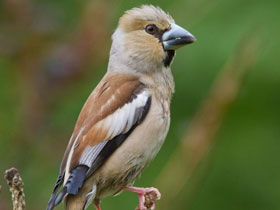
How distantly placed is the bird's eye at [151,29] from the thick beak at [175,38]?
0.30ft

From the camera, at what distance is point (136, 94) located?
686 cm

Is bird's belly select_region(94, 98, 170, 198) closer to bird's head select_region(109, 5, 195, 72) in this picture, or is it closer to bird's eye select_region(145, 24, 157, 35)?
bird's head select_region(109, 5, 195, 72)

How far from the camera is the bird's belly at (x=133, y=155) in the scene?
664 centimetres

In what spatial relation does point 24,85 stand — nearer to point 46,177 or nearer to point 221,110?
point 46,177

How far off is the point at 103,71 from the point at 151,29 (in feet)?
9.05

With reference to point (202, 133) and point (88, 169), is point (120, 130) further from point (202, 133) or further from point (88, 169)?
point (202, 133)

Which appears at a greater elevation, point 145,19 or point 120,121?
point 145,19

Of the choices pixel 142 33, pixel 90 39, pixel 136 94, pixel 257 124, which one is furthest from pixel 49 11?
pixel 257 124

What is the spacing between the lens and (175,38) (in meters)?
7.17

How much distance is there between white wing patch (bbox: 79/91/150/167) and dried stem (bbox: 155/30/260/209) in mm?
412

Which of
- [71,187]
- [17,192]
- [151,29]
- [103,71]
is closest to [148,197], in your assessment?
[71,187]

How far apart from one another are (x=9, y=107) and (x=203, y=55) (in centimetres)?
182

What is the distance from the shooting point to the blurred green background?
299 inches

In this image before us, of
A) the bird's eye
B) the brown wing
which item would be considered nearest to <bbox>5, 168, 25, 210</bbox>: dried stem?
the brown wing
